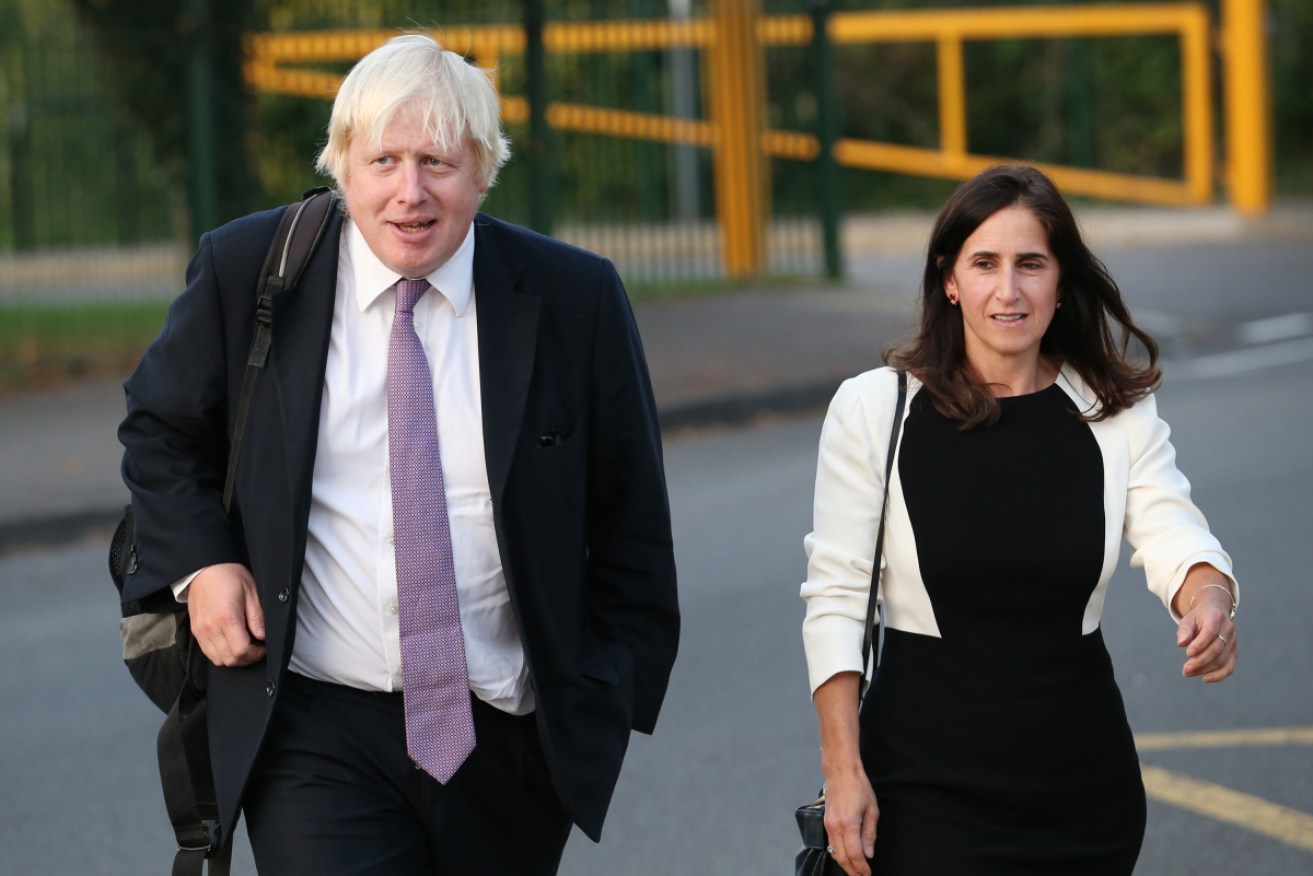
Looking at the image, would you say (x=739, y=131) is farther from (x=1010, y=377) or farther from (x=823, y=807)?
(x=823, y=807)

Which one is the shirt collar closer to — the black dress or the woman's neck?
the black dress

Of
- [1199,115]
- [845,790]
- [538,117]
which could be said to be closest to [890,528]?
[845,790]

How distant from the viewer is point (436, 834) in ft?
10.5

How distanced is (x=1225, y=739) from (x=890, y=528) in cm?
308

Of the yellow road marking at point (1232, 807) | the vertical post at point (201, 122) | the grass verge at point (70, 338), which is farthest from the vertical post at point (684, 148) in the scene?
the yellow road marking at point (1232, 807)

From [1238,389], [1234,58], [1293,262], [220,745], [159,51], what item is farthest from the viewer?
[1234,58]

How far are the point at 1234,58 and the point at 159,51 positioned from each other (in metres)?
13.7

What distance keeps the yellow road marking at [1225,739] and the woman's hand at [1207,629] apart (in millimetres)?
2775

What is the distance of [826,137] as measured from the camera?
1953cm

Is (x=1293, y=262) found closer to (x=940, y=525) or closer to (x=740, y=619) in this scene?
(x=740, y=619)

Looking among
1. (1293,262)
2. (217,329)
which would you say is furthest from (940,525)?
(1293,262)

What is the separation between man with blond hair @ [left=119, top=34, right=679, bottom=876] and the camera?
312 centimetres

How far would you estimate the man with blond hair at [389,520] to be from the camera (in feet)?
10.2

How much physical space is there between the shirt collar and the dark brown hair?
30.5 inches
